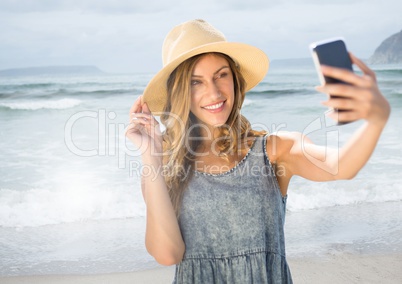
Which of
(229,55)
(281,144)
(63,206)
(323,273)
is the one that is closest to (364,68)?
(281,144)

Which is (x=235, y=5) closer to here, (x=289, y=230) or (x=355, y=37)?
(x=355, y=37)

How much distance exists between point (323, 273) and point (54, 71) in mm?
16640

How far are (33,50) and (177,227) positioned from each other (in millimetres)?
19148

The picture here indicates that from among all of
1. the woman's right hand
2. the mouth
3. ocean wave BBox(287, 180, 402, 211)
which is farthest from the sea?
the woman's right hand

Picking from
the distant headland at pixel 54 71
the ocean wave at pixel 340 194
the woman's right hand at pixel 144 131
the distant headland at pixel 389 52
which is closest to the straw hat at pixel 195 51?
the woman's right hand at pixel 144 131

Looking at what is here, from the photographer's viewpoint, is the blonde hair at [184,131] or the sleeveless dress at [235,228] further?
the blonde hair at [184,131]

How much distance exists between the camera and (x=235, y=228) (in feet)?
6.81

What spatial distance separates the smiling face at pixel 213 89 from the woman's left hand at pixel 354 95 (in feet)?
3.22

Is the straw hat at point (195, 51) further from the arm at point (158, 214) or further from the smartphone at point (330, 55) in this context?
the smartphone at point (330, 55)

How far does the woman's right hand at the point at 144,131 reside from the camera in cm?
212

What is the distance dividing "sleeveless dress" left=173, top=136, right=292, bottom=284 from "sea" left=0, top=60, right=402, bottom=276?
0.38 metres

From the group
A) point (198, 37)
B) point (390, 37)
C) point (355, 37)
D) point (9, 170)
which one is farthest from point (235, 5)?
point (198, 37)

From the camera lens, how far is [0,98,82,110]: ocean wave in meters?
13.6

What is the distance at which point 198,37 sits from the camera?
86.6 inches
